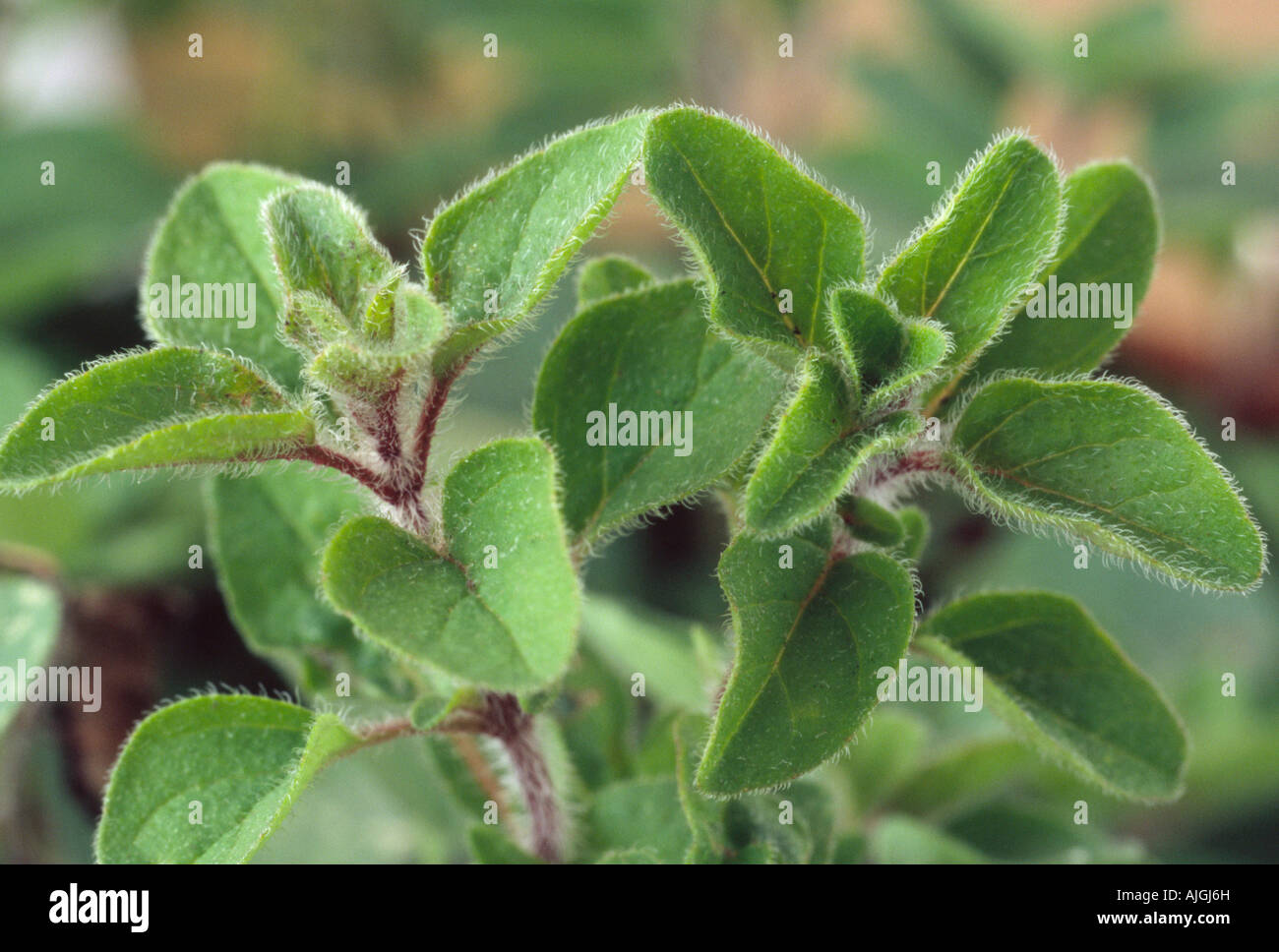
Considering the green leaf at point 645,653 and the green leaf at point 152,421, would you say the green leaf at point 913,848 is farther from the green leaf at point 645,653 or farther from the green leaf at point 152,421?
the green leaf at point 152,421

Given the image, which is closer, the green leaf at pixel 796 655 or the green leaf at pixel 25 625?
the green leaf at pixel 796 655

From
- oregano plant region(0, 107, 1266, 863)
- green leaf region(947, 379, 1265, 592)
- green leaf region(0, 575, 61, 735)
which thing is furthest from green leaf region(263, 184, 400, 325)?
green leaf region(0, 575, 61, 735)

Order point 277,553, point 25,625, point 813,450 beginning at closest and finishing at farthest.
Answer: point 813,450
point 277,553
point 25,625

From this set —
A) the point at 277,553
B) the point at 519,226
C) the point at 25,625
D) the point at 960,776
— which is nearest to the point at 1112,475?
the point at 519,226

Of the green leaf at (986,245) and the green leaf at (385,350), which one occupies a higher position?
the green leaf at (986,245)

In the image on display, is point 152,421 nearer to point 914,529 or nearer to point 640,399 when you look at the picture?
point 640,399

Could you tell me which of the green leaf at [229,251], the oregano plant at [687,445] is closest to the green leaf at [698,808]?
the oregano plant at [687,445]

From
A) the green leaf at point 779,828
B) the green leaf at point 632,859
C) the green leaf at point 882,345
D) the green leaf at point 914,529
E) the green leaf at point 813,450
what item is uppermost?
the green leaf at point 882,345

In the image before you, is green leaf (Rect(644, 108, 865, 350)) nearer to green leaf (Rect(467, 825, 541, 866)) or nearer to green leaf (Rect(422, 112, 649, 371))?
green leaf (Rect(422, 112, 649, 371))
